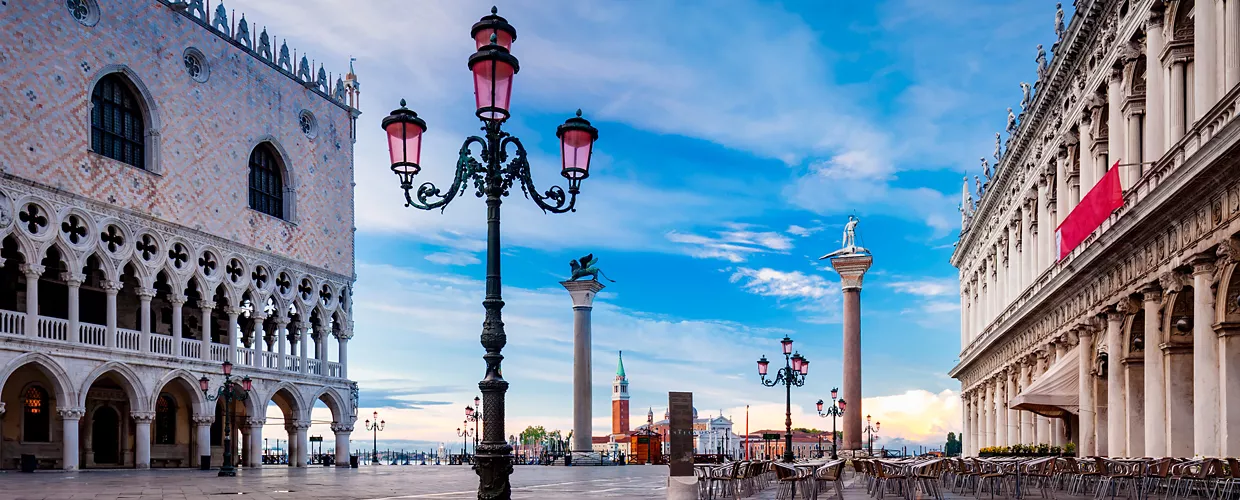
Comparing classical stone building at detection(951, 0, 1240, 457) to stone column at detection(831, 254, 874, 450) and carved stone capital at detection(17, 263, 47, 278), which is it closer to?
stone column at detection(831, 254, 874, 450)

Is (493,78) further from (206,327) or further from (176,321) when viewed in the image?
(206,327)

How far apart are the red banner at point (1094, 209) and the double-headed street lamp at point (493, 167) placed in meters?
14.0

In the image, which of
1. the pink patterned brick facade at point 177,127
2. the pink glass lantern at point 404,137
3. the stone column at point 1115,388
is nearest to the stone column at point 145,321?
the pink patterned brick facade at point 177,127

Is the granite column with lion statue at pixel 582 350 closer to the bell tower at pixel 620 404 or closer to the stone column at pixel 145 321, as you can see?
the stone column at pixel 145 321

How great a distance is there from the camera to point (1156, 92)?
880 inches

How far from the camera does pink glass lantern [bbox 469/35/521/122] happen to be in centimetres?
1110

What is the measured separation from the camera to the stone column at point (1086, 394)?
86.7ft

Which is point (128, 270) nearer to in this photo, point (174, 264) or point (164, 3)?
point (174, 264)

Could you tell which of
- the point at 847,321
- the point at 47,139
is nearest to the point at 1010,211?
the point at 847,321

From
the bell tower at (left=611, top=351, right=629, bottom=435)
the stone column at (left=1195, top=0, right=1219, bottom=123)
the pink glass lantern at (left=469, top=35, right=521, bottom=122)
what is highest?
the stone column at (left=1195, top=0, right=1219, bottom=123)

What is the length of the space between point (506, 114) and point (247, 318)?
40684 mm

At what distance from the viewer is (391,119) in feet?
39.0

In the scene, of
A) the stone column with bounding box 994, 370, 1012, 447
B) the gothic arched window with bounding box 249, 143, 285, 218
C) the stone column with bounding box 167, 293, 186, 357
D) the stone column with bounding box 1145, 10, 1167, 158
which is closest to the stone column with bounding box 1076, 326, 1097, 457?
the stone column with bounding box 1145, 10, 1167, 158

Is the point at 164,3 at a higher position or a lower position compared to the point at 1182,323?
higher
